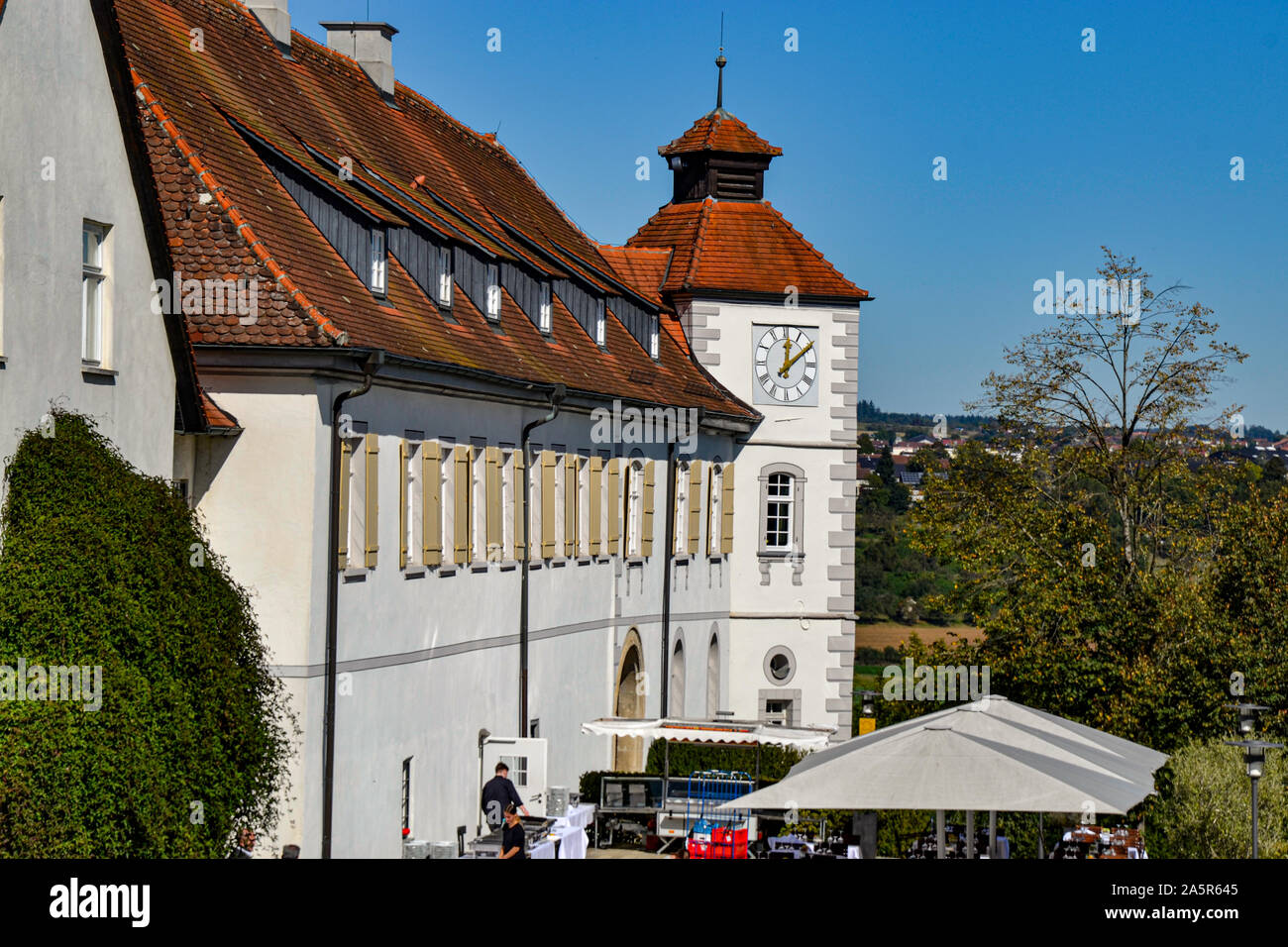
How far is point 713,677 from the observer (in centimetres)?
4041

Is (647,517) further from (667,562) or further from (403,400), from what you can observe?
(403,400)

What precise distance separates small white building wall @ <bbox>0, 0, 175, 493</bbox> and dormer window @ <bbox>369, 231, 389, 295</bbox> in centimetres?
477

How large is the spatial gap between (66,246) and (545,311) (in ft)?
48.2

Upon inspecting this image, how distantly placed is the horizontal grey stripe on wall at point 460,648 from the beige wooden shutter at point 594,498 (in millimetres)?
1330

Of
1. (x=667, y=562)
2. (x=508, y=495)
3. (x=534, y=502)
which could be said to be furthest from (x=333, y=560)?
→ (x=667, y=562)

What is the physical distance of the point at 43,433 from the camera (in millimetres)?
15664

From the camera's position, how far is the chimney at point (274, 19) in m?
28.6

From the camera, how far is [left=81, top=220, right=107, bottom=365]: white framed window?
1728 cm

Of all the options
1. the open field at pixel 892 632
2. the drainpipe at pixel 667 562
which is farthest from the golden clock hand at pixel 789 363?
the open field at pixel 892 632

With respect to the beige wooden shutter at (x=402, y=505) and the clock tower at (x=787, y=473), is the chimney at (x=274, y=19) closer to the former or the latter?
the beige wooden shutter at (x=402, y=505)

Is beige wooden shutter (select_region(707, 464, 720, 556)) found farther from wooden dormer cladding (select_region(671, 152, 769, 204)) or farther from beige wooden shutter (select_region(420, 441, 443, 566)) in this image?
beige wooden shutter (select_region(420, 441, 443, 566))

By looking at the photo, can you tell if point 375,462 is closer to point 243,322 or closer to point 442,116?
point 243,322
